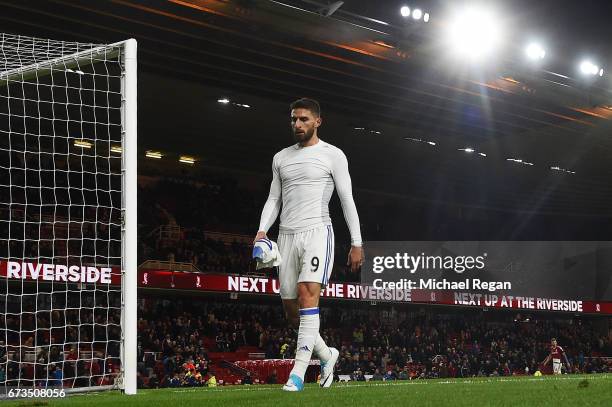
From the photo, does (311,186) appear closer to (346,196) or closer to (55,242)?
(346,196)

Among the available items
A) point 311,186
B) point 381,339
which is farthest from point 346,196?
point 381,339

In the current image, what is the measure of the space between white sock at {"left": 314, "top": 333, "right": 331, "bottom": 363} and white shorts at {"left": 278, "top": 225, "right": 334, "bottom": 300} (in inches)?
17.6

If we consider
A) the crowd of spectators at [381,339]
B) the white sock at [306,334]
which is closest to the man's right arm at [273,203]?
the white sock at [306,334]

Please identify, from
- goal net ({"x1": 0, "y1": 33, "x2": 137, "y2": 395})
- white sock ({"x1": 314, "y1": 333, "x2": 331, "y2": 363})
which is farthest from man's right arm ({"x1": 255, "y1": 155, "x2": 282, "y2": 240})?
goal net ({"x1": 0, "y1": 33, "x2": 137, "y2": 395})

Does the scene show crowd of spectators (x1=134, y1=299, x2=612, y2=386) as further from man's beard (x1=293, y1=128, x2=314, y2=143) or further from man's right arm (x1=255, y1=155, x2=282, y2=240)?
man's beard (x1=293, y1=128, x2=314, y2=143)

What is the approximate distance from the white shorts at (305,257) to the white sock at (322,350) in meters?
0.45

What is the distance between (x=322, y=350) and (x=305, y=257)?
0.90 metres

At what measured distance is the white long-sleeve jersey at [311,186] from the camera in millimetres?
6836

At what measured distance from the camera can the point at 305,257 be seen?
6.69 m

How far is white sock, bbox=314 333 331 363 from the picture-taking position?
6972mm

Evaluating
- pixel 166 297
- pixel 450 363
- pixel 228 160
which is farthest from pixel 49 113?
pixel 450 363

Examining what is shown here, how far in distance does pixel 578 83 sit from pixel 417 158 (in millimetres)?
11158

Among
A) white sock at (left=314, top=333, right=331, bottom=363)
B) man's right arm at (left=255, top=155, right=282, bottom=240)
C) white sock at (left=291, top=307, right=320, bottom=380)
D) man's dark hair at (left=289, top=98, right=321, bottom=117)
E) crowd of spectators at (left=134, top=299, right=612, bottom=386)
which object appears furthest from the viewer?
crowd of spectators at (left=134, top=299, right=612, bottom=386)

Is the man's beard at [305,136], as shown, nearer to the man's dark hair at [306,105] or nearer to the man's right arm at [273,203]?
the man's dark hair at [306,105]
